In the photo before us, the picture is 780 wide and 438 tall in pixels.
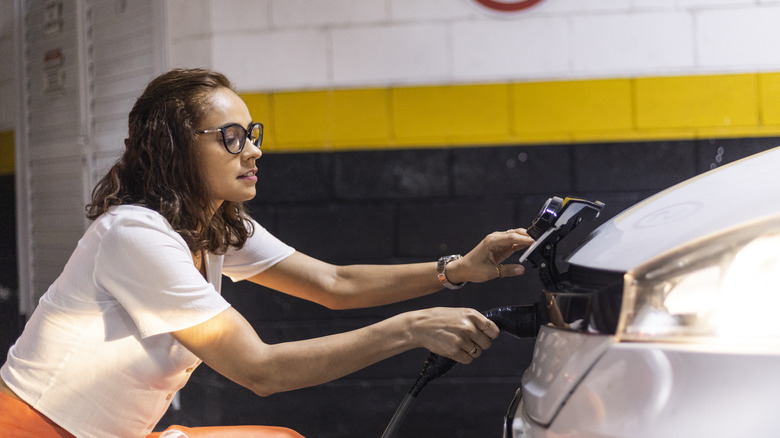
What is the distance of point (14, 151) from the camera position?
4.09 m

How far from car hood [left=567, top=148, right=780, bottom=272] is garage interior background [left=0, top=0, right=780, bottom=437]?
1.53 m

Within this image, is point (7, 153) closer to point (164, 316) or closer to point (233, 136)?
point (233, 136)

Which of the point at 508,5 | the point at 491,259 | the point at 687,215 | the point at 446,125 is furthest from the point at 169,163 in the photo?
the point at 508,5

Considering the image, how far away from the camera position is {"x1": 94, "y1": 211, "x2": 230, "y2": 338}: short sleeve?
128 centimetres

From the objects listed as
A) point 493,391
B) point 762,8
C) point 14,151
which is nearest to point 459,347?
point 493,391

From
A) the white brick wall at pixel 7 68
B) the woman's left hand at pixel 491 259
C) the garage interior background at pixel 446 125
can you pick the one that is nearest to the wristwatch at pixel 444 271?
the woman's left hand at pixel 491 259

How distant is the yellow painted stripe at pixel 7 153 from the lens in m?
4.14

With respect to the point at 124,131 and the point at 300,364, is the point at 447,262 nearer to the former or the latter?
the point at 300,364

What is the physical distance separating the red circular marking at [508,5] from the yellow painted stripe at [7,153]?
2925 mm

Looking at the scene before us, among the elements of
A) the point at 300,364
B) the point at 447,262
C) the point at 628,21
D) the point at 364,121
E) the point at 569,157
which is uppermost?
the point at 628,21

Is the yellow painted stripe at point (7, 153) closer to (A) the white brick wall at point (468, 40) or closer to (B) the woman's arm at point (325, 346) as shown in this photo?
(A) the white brick wall at point (468, 40)

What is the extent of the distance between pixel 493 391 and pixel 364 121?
122 centimetres

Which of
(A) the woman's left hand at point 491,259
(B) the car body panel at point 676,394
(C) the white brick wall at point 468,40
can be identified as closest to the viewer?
(B) the car body panel at point 676,394

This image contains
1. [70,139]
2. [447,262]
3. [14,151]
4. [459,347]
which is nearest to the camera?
[459,347]
